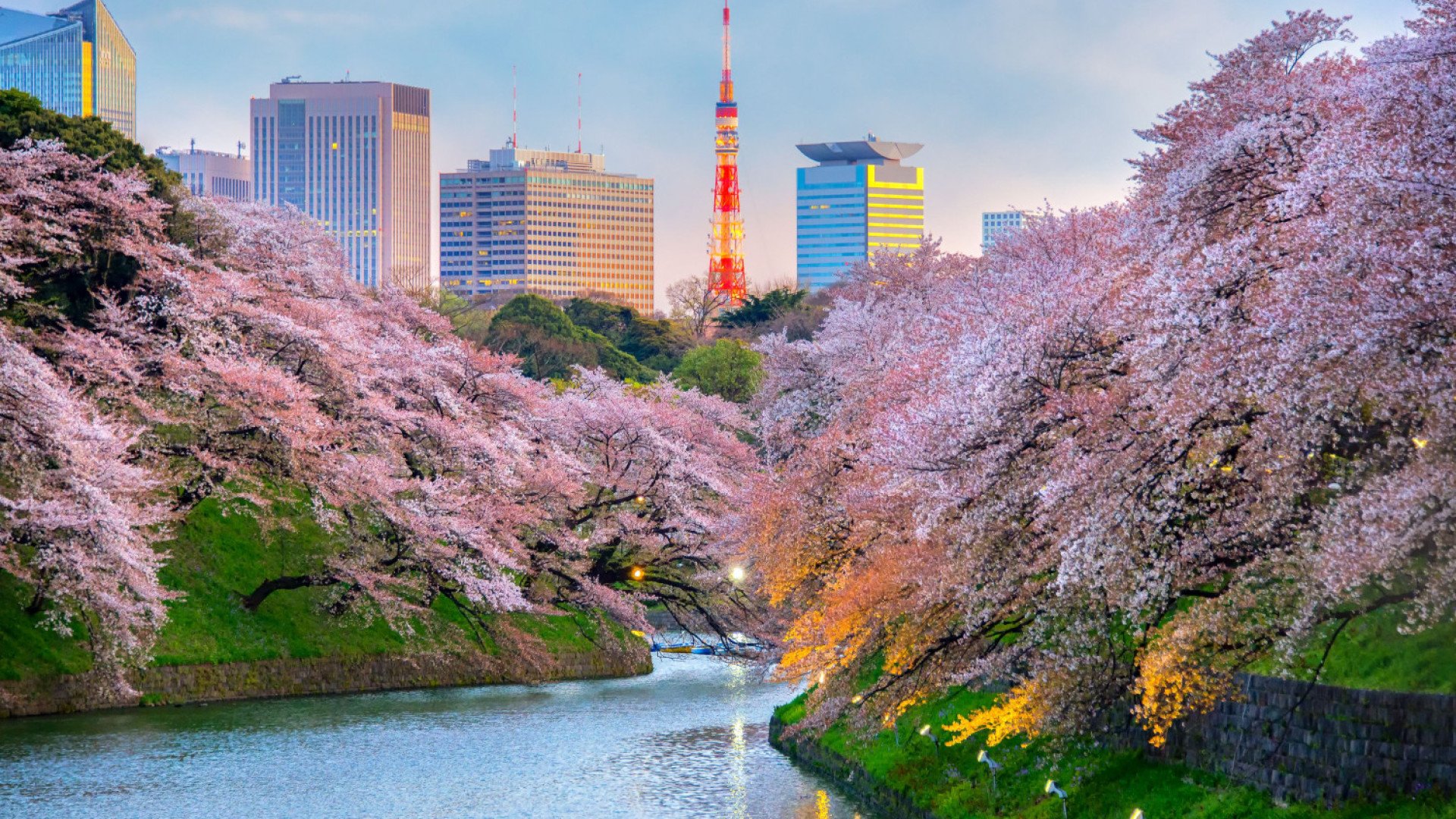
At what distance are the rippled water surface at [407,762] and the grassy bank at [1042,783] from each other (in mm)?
1339

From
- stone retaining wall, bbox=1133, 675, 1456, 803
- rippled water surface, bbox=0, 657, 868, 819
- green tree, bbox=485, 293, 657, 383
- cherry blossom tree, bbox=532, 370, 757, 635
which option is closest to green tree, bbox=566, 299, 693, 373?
green tree, bbox=485, 293, 657, 383

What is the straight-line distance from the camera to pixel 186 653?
116 ft

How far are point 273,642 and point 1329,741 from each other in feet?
95.7

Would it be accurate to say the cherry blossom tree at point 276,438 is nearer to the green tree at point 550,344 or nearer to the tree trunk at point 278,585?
the tree trunk at point 278,585

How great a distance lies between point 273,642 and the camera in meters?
37.8

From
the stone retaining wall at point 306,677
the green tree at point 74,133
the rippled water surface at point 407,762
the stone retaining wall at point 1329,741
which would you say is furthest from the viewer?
the green tree at point 74,133

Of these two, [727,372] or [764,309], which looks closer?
[727,372]

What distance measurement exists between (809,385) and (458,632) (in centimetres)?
1412

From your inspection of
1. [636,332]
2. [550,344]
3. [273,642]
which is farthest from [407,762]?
[636,332]

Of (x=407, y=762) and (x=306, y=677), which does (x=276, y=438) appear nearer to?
(x=306, y=677)

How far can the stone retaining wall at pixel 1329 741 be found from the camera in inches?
526

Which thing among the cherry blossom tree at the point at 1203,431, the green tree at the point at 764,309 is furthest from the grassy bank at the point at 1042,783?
the green tree at the point at 764,309

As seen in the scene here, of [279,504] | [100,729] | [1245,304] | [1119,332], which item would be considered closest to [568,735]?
[100,729]

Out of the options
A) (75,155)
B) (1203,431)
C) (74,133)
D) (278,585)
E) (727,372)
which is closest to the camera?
(1203,431)
